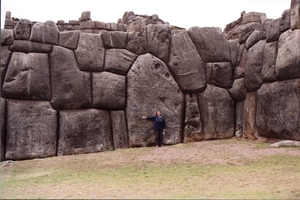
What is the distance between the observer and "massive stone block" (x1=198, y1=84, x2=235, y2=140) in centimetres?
1048

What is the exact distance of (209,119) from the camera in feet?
34.4

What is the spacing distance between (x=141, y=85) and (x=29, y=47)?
3043 mm

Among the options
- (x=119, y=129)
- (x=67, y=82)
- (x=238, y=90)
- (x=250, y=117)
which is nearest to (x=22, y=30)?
(x=67, y=82)

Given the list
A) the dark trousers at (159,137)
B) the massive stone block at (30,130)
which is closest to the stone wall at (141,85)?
the massive stone block at (30,130)

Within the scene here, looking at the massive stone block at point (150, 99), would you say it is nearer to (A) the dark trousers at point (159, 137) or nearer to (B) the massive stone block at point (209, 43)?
(A) the dark trousers at point (159, 137)

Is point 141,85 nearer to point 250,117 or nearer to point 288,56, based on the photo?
point 250,117

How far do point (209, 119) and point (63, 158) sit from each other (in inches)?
172

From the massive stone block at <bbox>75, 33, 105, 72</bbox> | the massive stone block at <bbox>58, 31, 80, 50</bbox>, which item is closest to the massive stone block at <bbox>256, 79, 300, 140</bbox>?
the massive stone block at <bbox>75, 33, 105, 72</bbox>

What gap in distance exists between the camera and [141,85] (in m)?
9.86

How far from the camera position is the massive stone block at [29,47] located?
8977 mm

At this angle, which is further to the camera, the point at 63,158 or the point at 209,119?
the point at 209,119

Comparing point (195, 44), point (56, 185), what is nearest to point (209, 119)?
point (195, 44)

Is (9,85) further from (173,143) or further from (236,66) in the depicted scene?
(236,66)

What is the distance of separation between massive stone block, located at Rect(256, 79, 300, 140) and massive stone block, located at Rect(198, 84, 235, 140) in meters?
1.00
